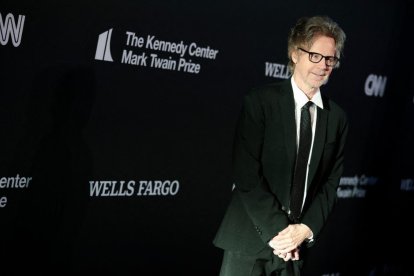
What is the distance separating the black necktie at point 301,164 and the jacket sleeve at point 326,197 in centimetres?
7

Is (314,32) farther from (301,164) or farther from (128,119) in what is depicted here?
(128,119)

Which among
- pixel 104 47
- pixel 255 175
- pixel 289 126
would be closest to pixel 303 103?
pixel 289 126

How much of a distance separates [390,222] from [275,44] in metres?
2.28

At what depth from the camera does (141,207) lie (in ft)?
14.7

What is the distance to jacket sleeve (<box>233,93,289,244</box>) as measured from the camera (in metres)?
3.11

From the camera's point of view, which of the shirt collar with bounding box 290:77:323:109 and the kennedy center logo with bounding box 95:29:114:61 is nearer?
the shirt collar with bounding box 290:77:323:109

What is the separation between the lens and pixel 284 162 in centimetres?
317

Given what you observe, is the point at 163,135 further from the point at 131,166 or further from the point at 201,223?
the point at 201,223

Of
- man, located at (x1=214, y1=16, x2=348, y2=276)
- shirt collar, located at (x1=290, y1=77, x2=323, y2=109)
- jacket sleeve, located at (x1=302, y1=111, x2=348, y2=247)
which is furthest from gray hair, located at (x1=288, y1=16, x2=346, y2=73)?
jacket sleeve, located at (x1=302, y1=111, x2=348, y2=247)

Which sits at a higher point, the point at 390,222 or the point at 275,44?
the point at 275,44

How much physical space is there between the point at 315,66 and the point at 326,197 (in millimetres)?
588

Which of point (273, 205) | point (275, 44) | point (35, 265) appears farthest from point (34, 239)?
point (275, 44)

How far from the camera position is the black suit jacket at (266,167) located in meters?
3.15

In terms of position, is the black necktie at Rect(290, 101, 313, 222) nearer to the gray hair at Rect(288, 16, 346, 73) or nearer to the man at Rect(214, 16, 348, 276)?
the man at Rect(214, 16, 348, 276)
